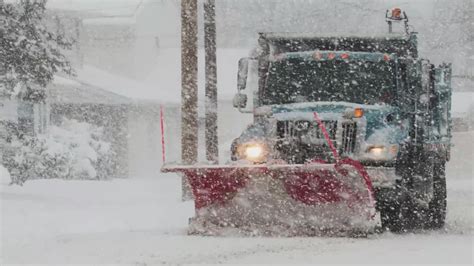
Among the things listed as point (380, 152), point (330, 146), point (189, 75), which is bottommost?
point (380, 152)

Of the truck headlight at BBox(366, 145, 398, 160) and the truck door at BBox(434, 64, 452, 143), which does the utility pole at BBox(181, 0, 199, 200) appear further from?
the truck headlight at BBox(366, 145, 398, 160)

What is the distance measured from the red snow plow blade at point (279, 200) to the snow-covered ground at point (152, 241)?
30cm

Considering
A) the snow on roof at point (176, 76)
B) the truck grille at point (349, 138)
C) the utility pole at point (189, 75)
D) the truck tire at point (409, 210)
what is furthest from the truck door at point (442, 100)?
the snow on roof at point (176, 76)

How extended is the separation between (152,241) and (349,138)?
2.61 m

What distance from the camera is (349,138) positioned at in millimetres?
11141

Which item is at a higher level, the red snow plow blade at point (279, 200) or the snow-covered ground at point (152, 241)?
the red snow plow blade at point (279, 200)

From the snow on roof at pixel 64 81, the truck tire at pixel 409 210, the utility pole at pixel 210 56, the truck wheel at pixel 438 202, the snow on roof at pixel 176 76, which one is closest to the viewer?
the truck tire at pixel 409 210

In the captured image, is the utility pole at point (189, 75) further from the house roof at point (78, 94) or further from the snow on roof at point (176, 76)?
the snow on roof at point (176, 76)

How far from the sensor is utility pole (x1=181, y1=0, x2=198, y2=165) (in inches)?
605

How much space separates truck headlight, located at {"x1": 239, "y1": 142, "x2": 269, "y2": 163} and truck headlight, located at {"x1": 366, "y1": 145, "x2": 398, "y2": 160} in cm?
118

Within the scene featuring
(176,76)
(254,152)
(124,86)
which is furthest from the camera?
(176,76)

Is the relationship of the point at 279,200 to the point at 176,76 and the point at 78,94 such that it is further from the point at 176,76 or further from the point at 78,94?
the point at 176,76

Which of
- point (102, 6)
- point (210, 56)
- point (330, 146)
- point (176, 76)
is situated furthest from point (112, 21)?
point (330, 146)

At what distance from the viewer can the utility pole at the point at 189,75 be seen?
50.4 ft
